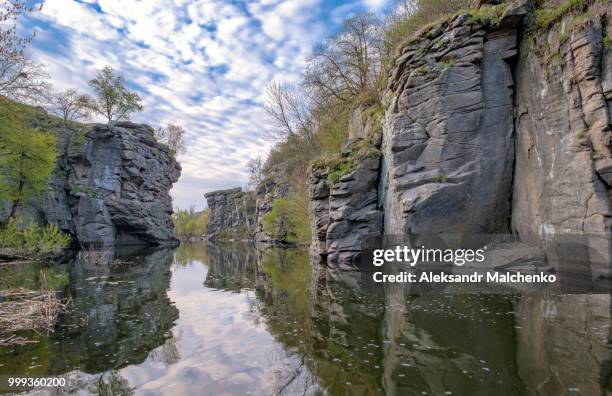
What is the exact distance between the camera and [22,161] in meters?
28.4

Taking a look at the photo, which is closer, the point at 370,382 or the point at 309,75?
the point at 370,382

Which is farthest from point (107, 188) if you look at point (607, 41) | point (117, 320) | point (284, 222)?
point (607, 41)

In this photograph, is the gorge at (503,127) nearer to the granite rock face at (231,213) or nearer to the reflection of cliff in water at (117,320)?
the reflection of cliff in water at (117,320)

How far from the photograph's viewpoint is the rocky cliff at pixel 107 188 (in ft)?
156

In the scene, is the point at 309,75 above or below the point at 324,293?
above

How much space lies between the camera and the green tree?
26.4 m

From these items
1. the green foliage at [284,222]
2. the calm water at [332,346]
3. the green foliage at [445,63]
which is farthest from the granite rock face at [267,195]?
the calm water at [332,346]

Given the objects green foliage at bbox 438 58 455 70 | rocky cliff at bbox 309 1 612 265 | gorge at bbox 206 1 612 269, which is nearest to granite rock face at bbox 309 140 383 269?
gorge at bbox 206 1 612 269

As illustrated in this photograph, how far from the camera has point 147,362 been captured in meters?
7.40

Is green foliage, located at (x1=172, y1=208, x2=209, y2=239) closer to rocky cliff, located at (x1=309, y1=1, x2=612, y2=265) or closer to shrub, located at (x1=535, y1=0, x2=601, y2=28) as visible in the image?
rocky cliff, located at (x1=309, y1=1, x2=612, y2=265)

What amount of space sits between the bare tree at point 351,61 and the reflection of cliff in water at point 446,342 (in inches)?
864

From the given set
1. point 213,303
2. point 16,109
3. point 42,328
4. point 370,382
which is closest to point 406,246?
point 213,303

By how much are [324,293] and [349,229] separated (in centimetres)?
1100

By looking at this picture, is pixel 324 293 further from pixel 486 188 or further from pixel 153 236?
pixel 153 236
